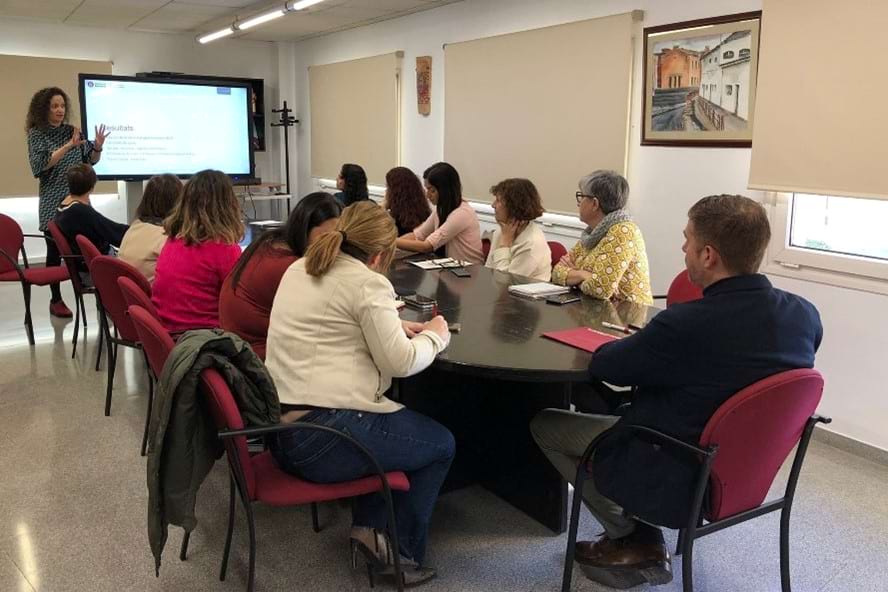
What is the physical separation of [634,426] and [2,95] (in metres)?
7.51

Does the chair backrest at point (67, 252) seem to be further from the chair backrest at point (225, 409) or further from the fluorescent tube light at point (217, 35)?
the fluorescent tube light at point (217, 35)

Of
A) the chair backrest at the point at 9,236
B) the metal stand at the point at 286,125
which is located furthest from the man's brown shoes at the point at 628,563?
the metal stand at the point at 286,125

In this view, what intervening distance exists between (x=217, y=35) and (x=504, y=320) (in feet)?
19.9

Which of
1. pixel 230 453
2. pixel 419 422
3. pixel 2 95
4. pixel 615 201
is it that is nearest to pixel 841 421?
pixel 615 201

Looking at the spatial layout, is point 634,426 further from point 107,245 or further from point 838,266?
point 107,245

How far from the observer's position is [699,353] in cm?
178

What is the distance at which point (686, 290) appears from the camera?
3.11 meters

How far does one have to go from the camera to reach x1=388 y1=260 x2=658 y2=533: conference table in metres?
2.47

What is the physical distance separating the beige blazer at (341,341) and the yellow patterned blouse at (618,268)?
1.19 metres

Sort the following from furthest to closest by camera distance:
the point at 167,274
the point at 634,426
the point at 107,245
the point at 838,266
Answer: the point at 107,245, the point at 838,266, the point at 167,274, the point at 634,426

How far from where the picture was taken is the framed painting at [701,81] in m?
3.79

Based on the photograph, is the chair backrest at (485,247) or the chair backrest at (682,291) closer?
the chair backrest at (682,291)

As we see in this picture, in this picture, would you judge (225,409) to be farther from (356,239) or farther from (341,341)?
(356,239)

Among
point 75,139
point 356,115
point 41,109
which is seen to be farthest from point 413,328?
point 356,115
